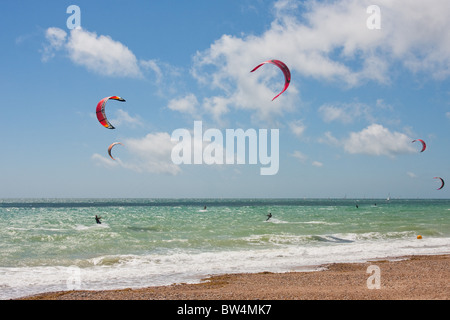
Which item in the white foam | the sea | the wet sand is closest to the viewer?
the wet sand

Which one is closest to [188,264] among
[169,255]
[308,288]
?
[169,255]

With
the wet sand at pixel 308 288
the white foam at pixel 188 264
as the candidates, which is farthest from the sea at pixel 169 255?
the wet sand at pixel 308 288

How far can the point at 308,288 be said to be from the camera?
9.27 m

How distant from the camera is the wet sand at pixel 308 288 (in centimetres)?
806

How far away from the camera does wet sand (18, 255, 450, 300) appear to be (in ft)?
26.5

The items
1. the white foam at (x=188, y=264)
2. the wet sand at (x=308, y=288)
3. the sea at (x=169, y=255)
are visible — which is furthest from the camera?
the sea at (x=169, y=255)

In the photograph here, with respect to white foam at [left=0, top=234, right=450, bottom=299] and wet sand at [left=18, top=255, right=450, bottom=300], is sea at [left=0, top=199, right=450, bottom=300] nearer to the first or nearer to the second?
white foam at [left=0, top=234, right=450, bottom=299]

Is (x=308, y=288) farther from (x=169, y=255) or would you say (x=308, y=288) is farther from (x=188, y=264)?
(x=169, y=255)

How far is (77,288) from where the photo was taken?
10367 millimetres

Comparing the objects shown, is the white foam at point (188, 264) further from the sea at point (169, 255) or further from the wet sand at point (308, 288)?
Result: the wet sand at point (308, 288)

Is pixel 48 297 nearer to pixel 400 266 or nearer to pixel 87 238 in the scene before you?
pixel 400 266

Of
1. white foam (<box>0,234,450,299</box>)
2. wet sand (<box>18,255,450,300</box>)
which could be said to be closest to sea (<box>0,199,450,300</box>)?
white foam (<box>0,234,450,299</box>)

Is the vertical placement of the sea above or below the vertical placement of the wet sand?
below
